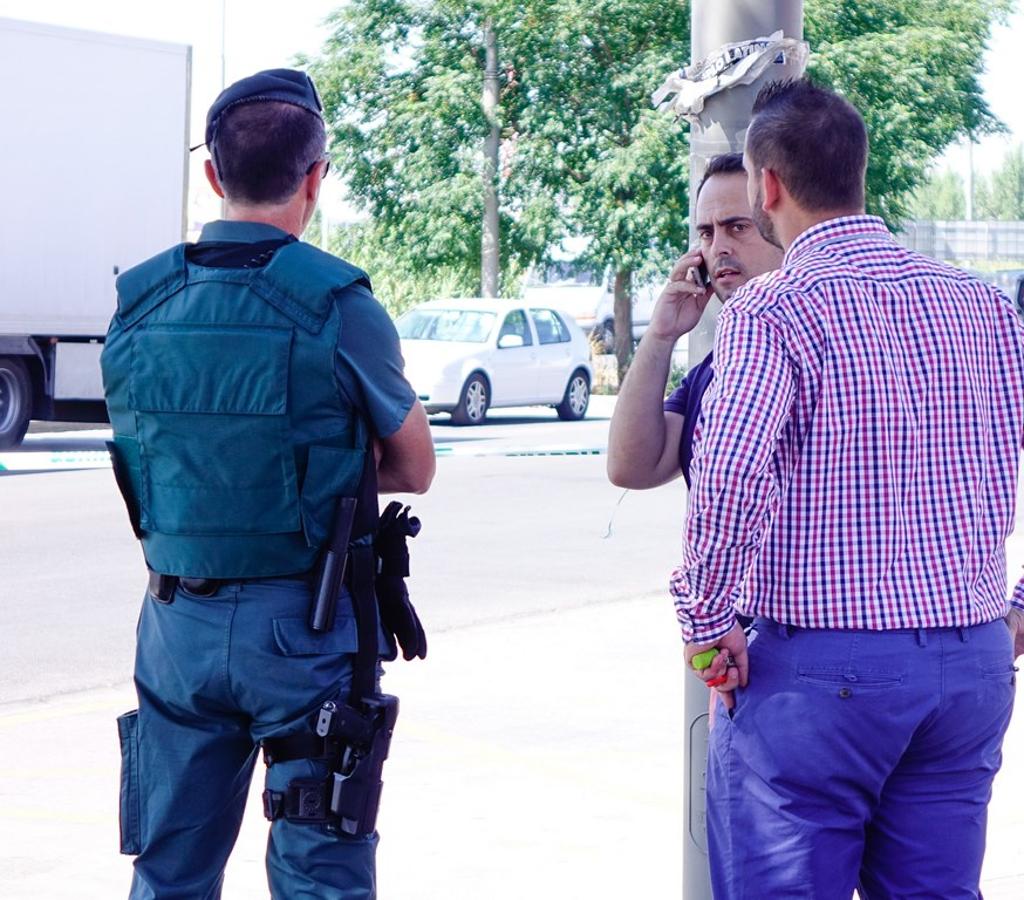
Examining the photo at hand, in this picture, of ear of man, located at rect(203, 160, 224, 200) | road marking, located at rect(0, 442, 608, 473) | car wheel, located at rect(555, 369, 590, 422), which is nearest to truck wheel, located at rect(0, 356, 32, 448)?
road marking, located at rect(0, 442, 608, 473)

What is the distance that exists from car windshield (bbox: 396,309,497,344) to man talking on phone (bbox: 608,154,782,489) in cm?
1906

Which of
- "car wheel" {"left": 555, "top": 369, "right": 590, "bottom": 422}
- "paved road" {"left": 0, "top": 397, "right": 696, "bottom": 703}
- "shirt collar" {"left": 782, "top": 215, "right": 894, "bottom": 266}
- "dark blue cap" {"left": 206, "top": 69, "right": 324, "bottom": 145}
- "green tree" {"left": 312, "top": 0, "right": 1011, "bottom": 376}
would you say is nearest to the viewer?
"shirt collar" {"left": 782, "top": 215, "right": 894, "bottom": 266}

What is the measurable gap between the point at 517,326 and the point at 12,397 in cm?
760

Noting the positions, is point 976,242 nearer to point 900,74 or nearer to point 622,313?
point 900,74

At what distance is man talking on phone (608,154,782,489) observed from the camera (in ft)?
10.7

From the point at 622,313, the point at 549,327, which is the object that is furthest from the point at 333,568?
the point at 622,313

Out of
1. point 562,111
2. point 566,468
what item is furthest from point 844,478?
point 562,111

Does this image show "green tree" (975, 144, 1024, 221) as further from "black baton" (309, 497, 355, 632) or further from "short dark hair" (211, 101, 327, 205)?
"black baton" (309, 497, 355, 632)

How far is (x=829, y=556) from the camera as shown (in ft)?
9.03

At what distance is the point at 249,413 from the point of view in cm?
310

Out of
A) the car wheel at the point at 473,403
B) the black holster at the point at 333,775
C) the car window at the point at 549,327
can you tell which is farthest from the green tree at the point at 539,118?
the black holster at the point at 333,775

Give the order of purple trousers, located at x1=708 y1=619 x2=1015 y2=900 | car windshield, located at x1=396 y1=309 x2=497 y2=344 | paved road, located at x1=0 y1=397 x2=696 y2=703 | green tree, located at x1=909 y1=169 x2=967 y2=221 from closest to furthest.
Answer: purple trousers, located at x1=708 y1=619 x2=1015 y2=900 < paved road, located at x1=0 y1=397 x2=696 y2=703 < car windshield, located at x1=396 y1=309 x2=497 y2=344 < green tree, located at x1=909 y1=169 x2=967 y2=221

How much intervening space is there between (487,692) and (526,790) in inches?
58.8

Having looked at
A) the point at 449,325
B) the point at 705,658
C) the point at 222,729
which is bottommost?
the point at 222,729
